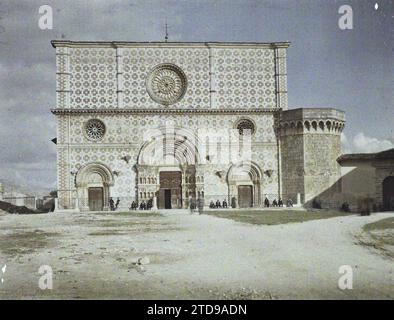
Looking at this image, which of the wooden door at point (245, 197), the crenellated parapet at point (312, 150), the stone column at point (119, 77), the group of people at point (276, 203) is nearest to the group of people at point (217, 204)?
the wooden door at point (245, 197)

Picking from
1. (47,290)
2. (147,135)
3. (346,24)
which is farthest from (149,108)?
(47,290)

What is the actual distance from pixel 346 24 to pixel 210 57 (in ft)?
55.8

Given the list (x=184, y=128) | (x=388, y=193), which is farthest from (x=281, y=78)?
(x=388, y=193)

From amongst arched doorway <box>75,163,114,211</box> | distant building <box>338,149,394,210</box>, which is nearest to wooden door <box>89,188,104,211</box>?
arched doorway <box>75,163,114,211</box>

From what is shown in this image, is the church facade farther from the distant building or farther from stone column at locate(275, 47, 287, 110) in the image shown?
the distant building

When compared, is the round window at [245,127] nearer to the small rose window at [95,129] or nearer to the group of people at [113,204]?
the small rose window at [95,129]

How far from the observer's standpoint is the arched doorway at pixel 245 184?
3225cm

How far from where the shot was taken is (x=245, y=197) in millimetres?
32688

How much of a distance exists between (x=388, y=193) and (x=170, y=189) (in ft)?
45.8

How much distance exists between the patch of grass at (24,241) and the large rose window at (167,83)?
17.4m

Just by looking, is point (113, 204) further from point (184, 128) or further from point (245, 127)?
point (245, 127)

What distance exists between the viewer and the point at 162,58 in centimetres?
3256
